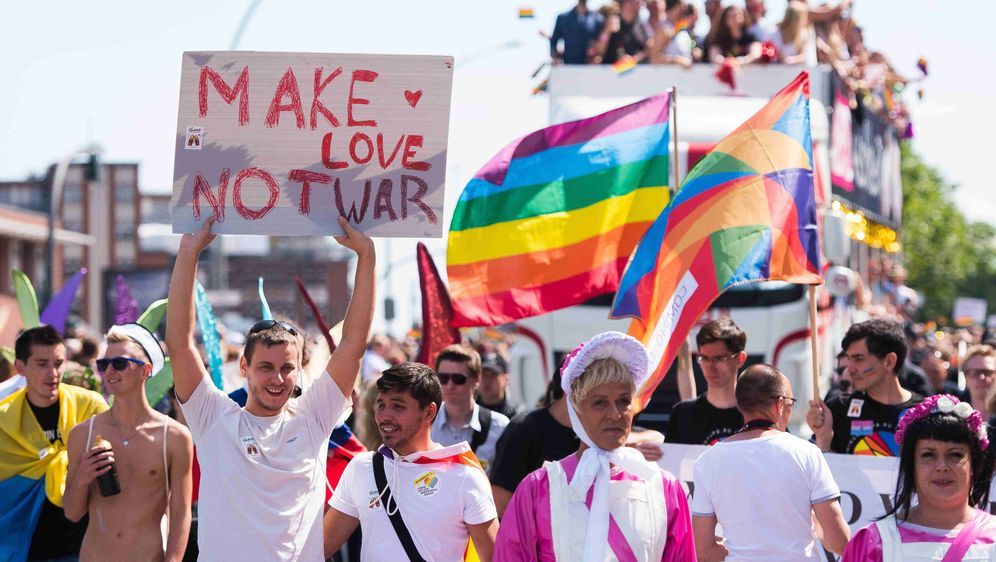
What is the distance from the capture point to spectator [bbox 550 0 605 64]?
14.7 m

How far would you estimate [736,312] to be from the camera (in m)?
13.2

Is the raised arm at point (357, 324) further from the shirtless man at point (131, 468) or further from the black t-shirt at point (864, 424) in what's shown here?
the black t-shirt at point (864, 424)

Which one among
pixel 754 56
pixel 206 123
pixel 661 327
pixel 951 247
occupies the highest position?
pixel 951 247

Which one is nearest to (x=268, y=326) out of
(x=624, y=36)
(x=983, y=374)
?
(x=983, y=374)

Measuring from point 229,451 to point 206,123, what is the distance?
48.5 inches

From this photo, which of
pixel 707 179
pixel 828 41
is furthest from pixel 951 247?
pixel 707 179

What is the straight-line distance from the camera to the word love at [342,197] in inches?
216

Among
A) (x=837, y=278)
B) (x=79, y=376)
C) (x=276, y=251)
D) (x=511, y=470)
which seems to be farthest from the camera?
(x=276, y=251)

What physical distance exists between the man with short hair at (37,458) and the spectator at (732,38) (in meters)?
8.80

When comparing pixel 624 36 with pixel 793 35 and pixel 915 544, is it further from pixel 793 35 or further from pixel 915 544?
pixel 915 544

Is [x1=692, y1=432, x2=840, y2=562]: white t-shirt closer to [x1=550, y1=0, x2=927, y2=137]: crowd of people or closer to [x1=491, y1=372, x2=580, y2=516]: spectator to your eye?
[x1=491, y1=372, x2=580, y2=516]: spectator

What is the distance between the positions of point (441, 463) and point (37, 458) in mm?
2690

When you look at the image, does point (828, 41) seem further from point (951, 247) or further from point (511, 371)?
point (951, 247)

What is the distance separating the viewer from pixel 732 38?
14.7 metres
